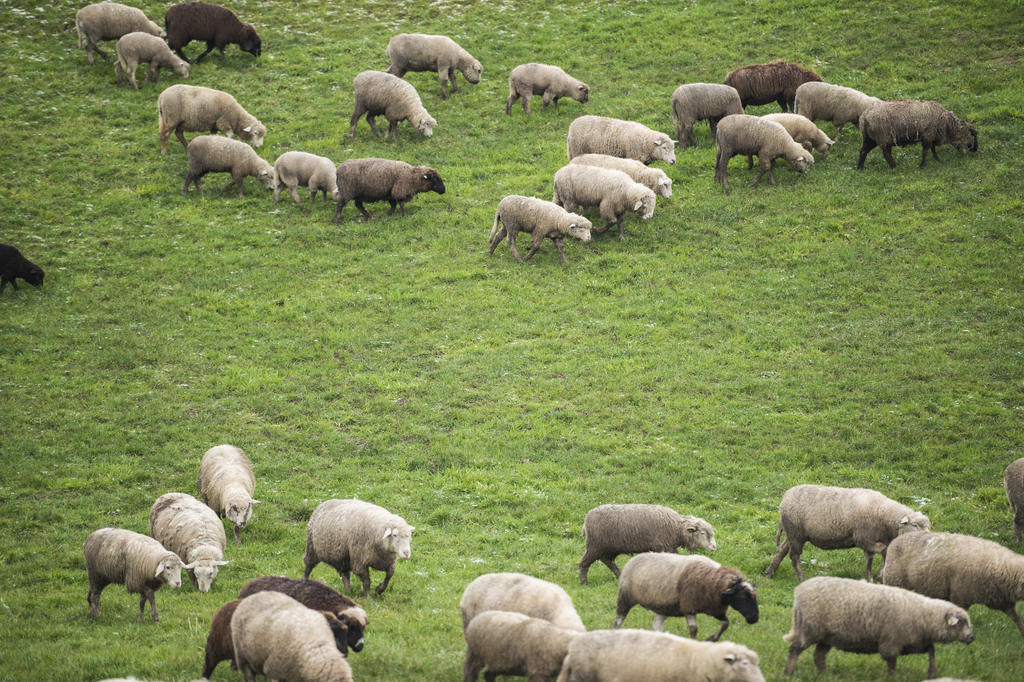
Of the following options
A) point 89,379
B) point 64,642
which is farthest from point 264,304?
point 64,642

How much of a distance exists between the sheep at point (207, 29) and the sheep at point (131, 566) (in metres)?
27.2

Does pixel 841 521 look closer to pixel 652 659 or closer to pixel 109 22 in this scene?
pixel 652 659

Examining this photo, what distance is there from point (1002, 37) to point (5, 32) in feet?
133

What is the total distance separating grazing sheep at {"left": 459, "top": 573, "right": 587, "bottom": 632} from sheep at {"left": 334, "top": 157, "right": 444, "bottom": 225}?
1715 cm

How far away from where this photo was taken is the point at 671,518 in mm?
11727

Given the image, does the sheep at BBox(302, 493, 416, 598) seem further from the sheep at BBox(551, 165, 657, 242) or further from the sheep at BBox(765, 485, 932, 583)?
the sheep at BBox(551, 165, 657, 242)

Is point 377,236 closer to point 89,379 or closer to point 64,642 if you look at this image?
point 89,379

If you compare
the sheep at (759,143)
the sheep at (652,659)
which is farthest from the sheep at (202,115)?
the sheep at (652,659)

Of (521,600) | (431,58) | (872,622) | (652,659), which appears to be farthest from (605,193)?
(652,659)

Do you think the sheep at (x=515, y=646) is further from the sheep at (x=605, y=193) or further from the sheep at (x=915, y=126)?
the sheep at (x=915, y=126)

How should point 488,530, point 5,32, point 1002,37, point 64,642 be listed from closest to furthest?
point 64,642 < point 488,530 < point 1002,37 < point 5,32

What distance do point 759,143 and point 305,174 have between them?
14.3m

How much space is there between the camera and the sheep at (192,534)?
11492mm

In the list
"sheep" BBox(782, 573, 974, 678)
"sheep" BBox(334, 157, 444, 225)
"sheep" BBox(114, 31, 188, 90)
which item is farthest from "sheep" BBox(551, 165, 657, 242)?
"sheep" BBox(114, 31, 188, 90)
